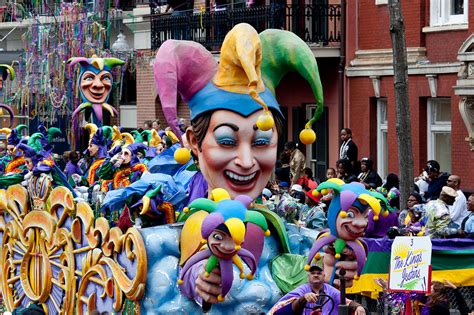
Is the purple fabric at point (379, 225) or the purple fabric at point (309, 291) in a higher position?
the purple fabric at point (379, 225)

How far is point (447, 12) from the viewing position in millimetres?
24656

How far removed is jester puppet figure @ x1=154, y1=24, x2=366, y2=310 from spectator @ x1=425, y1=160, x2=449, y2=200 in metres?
6.38

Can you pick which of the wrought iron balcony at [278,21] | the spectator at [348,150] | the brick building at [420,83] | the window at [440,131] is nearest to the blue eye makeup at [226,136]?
the spectator at [348,150]

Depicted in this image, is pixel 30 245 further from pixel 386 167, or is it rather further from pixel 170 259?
pixel 386 167

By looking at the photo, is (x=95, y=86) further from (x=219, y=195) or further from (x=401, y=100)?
(x=219, y=195)

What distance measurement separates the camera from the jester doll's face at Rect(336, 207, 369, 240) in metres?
12.0

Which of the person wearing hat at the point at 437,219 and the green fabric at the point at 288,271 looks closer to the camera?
the green fabric at the point at 288,271

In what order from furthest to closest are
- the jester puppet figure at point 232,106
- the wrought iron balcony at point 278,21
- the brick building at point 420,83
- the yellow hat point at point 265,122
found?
the wrought iron balcony at point 278,21 → the brick building at point 420,83 → the jester puppet figure at point 232,106 → the yellow hat point at point 265,122

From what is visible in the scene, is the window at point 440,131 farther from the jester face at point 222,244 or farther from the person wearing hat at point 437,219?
the jester face at point 222,244

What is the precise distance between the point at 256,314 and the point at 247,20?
57.6 ft

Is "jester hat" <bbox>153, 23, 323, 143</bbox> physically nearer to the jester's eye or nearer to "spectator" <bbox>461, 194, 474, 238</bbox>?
the jester's eye

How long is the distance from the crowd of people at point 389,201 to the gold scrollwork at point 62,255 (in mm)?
1479

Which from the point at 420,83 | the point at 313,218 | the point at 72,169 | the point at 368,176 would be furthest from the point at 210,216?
the point at 420,83

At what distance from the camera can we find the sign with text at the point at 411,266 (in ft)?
44.1
